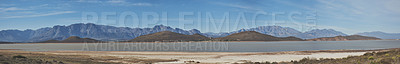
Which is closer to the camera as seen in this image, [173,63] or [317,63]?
[317,63]

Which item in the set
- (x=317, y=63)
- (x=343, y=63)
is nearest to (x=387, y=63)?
(x=343, y=63)

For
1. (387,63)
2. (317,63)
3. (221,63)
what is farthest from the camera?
(221,63)

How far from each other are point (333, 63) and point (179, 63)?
15.0 m

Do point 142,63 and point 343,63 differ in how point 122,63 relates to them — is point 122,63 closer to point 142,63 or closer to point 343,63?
point 142,63

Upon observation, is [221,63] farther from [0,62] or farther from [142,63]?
[0,62]

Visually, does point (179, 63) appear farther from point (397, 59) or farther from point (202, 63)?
point (397, 59)

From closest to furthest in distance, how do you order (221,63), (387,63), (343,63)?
(387,63)
(343,63)
(221,63)

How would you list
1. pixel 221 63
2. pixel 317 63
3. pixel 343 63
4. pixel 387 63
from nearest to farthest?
1. pixel 387 63
2. pixel 343 63
3. pixel 317 63
4. pixel 221 63

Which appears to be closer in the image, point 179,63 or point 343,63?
point 343,63

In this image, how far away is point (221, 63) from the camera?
2872cm

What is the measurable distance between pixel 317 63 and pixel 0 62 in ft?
65.8

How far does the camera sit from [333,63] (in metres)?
18.3

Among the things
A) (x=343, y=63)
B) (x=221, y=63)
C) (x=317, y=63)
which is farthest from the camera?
(x=221, y=63)

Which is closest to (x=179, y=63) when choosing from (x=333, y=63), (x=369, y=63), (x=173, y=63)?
(x=173, y=63)
